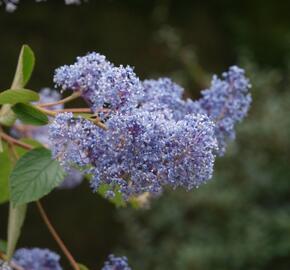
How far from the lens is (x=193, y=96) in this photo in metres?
3.68

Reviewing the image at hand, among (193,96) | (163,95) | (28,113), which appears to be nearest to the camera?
(28,113)

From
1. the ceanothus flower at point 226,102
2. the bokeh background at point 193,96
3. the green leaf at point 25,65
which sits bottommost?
the green leaf at point 25,65

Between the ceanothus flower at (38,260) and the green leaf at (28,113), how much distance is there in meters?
0.26

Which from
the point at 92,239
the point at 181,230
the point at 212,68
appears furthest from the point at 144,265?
the point at 212,68

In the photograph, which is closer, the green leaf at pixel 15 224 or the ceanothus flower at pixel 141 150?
the ceanothus flower at pixel 141 150

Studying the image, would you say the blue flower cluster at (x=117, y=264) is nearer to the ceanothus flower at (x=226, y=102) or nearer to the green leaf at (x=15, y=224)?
the green leaf at (x=15, y=224)

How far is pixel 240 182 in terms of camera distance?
3.18m

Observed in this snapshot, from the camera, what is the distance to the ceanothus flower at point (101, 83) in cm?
76

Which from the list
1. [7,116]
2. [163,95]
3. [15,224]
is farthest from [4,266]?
[163,95]

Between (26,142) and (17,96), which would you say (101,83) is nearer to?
Result: (17,96)

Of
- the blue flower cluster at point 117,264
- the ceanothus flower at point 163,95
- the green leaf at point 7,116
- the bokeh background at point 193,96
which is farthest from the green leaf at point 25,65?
the bokeh background at point 193,96

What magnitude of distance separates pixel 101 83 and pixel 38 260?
337 millimetres

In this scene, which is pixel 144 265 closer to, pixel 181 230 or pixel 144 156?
pixel 181 230

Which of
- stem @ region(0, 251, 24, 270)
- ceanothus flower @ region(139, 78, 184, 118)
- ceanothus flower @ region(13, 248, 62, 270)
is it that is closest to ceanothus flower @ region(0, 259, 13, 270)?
stem @ region(0, 251, 24, 270)
